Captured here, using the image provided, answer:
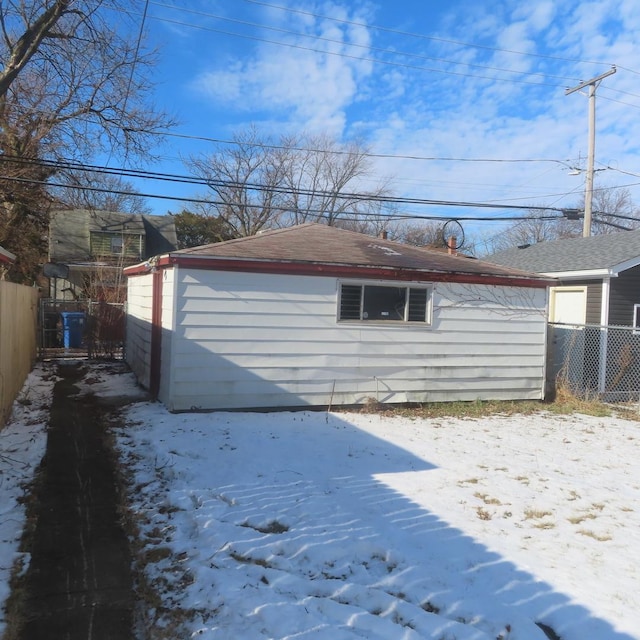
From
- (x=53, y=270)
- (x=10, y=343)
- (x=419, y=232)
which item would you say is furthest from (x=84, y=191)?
(x=419, y=232)

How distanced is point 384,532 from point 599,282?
1065 centimetres

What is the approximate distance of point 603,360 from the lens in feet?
39.3

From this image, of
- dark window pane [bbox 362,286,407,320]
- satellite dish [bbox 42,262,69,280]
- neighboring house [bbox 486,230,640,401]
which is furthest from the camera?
satellite dish [bbox 42,262,69,280]

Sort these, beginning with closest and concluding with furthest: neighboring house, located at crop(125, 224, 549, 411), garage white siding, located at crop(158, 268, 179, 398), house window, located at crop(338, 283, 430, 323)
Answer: garage white siding, located at crop(158, 268, 179, 398) < neighboring house, located at crop(125, 224, 549, 411) < house window, located at crop(338, 283, 430, 323)

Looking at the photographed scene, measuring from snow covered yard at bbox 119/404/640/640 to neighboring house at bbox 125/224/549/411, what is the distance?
1223mm

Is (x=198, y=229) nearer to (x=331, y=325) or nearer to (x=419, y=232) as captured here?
(x=419, y=232)

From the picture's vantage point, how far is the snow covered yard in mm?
3027

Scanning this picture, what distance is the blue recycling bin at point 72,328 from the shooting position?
52.0ft

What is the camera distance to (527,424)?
8508 millimetres

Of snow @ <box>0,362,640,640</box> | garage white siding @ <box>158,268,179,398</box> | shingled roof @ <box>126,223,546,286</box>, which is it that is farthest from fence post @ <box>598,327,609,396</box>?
garage white siding @ <box>158,268,179,398</box>

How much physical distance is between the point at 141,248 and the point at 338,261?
22.2 m

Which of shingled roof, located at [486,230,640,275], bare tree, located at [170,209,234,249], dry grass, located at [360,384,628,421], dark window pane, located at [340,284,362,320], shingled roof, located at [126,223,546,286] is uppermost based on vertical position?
bare tree, located at [170,209,234,249]

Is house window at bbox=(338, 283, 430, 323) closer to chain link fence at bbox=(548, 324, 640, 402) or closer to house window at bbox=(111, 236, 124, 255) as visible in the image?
chain link fence at bbox=(548, 324, 640, 402)

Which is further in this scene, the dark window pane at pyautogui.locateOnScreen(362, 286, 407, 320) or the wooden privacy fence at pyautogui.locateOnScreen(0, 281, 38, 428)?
the dark window pane at pyautogui.locateOnScreen(362, 286, 407, 320)
